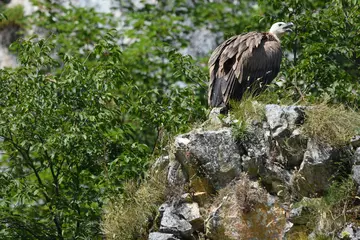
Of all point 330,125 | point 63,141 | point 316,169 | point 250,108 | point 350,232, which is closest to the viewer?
point 350,232

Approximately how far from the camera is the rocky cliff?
9.45 meters

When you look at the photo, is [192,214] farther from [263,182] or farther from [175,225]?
[263,182]

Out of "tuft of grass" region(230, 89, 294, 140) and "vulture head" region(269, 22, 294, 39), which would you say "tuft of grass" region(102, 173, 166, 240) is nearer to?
"tuft of grass" region(230, 89, 294, 140)

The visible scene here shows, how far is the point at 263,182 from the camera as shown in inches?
399

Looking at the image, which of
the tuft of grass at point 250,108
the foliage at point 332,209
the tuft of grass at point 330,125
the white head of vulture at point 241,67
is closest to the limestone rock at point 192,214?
the tuft of grass at point 250,108

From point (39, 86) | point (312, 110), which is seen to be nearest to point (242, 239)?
point (312, 110)

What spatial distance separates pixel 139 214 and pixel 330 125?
107 inches

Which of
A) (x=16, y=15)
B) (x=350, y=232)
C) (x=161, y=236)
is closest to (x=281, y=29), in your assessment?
(x=161, y=236)

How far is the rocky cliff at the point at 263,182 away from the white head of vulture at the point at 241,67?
4.48 ft

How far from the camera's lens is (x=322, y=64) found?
14352 mm

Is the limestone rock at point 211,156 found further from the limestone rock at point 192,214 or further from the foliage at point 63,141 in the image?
the foliage at point 63,141

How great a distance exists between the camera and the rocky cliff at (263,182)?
9445 mm

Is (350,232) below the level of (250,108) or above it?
below

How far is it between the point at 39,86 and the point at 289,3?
5.10m
